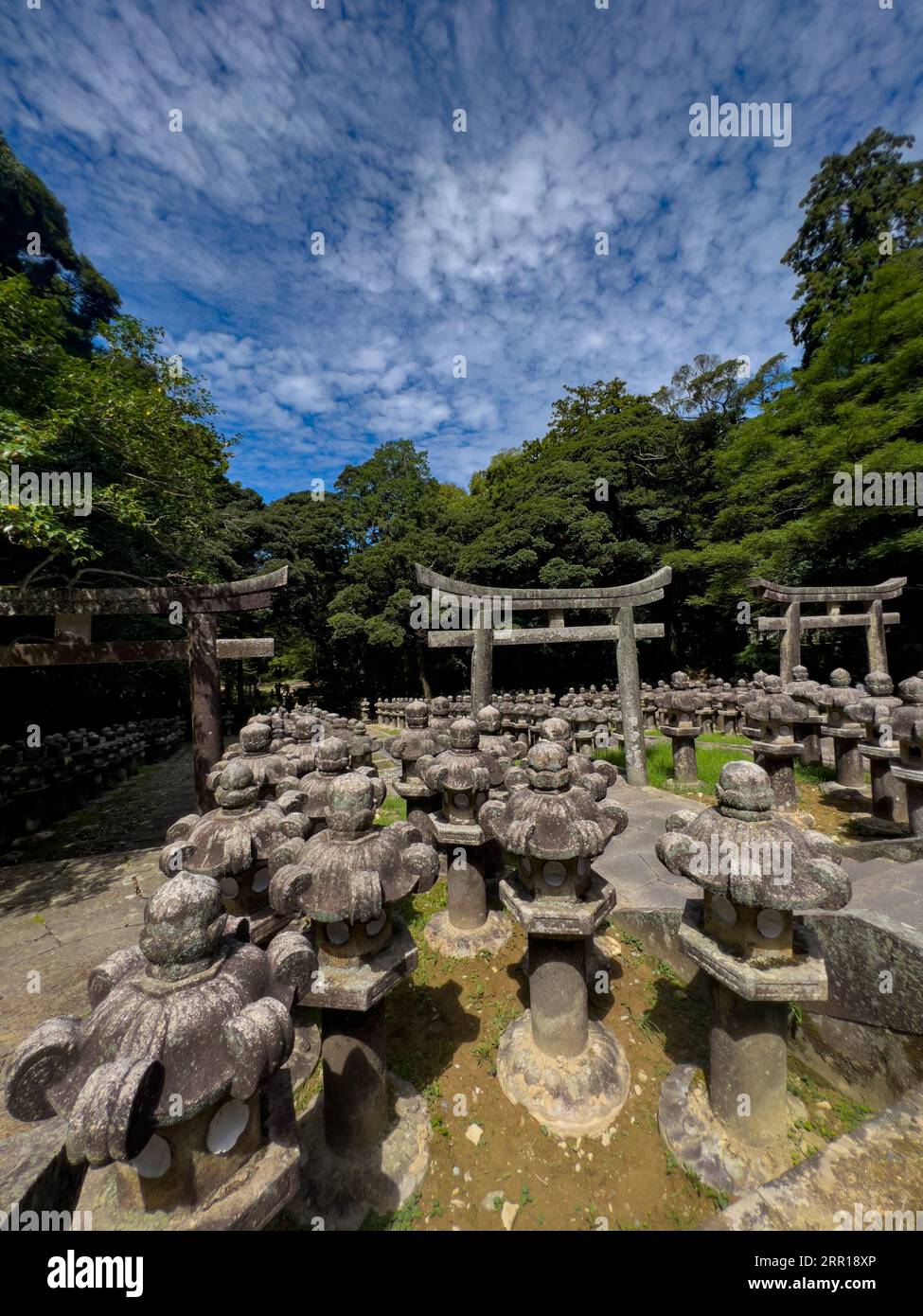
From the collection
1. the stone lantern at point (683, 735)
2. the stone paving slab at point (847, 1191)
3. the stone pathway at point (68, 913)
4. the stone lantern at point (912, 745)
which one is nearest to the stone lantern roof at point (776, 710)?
the stone lantern at point (683, 735)

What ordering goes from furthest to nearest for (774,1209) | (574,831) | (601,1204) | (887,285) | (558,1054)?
1. (887,285)
2. (558,1054)
3. (574,831)
4. (601,1204)
5. (774,1209)

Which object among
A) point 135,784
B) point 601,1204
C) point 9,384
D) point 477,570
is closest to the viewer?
point 601,1204

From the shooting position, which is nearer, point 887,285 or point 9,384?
point 9,384

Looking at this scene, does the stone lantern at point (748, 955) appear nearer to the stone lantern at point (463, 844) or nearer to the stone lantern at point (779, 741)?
the stone lantern at point (463, 844)

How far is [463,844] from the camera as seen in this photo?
4629 millimetres

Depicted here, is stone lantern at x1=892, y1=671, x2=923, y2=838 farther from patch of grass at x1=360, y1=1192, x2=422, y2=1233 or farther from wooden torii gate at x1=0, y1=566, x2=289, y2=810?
wooden torii gate at x1=0, y1=566, x2=289, y2=810

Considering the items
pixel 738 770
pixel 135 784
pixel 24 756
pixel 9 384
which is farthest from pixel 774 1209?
pixel 135 784

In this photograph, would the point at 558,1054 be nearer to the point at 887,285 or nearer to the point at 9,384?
the point at 9,384

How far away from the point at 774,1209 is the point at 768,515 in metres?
22.8

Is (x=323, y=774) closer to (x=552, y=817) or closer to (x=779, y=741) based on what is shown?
(x=552, y=817)

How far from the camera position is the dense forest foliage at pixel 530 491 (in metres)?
8.50

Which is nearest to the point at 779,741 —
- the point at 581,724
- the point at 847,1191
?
the point at 581,724

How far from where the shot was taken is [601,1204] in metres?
2.45

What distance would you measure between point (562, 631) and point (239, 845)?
8.77m
